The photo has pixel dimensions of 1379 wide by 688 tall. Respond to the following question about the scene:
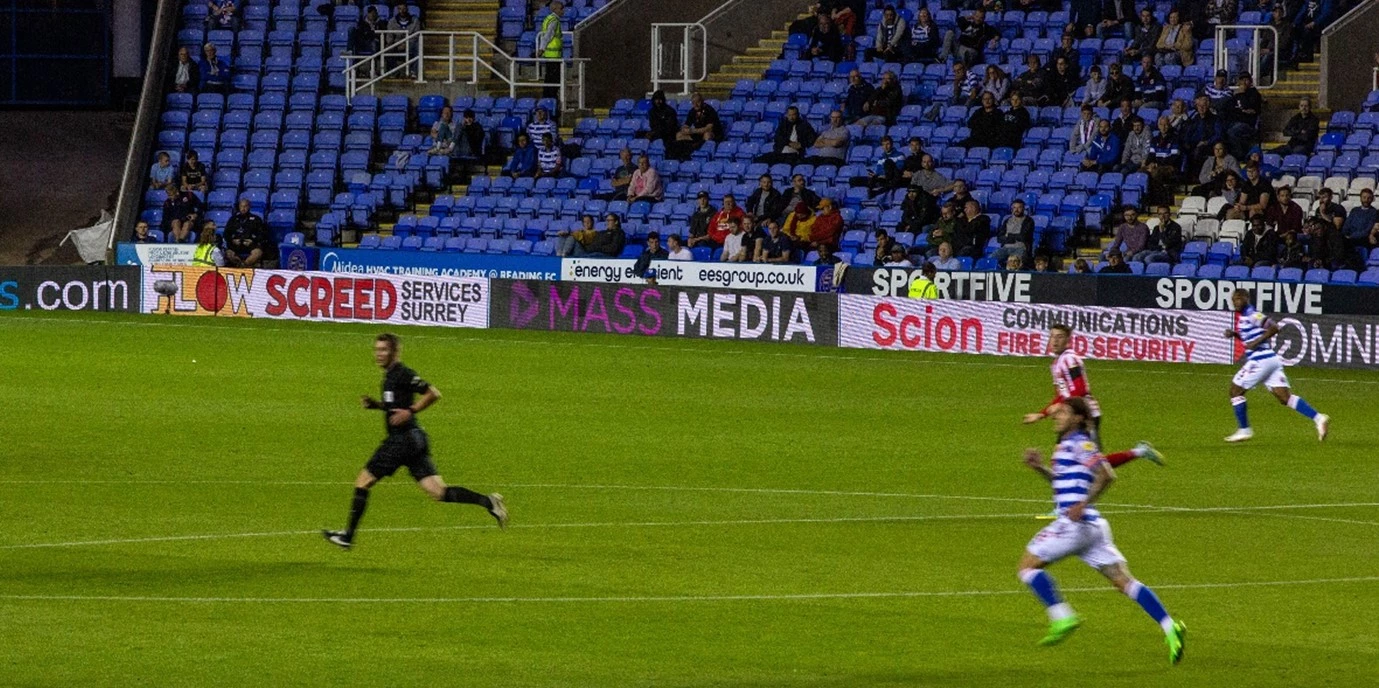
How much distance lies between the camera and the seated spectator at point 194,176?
42.0 m

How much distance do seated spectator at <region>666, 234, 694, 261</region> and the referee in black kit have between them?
2059cm

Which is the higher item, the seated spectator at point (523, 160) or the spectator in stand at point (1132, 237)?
the seated spectator at point (523, 160)

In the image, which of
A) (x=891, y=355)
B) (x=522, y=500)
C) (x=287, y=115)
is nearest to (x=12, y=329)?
(x=287, y=115)

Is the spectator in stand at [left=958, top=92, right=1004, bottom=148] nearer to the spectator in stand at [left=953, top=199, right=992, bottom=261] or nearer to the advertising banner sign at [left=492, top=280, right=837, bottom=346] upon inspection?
the spectator in stand at [left=953, top=199, right=992, bottom=261]

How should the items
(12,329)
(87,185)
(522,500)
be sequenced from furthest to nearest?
(87,185) → (12,329) → (522,500)

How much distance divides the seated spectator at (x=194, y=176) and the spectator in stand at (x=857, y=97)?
1213cm

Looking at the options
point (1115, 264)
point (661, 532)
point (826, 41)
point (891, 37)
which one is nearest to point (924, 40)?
point (891, 37)

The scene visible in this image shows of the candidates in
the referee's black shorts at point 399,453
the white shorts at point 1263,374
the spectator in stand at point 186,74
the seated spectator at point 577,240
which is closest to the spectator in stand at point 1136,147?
the seated spectator at point 577,240

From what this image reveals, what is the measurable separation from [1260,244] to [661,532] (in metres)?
17.2

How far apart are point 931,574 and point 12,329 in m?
24.0

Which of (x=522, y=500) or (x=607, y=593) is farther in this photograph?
(x=522, y=500)

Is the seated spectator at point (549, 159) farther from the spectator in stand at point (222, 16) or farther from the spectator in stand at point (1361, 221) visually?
the spectator in stand at point (1361, 221)

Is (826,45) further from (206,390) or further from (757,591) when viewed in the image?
(757,591)

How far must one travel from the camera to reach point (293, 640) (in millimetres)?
12828
